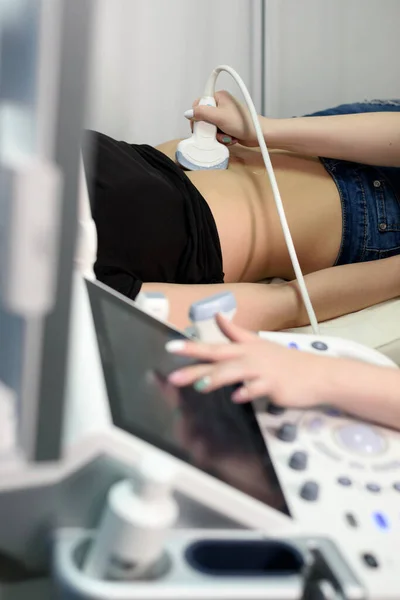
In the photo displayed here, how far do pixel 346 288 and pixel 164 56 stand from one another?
0.72 meters

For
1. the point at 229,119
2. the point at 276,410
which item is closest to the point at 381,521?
the point at 276,410

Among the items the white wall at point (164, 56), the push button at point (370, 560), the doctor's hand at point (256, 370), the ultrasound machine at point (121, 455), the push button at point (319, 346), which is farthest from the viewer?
the white wall at point (164, 56)

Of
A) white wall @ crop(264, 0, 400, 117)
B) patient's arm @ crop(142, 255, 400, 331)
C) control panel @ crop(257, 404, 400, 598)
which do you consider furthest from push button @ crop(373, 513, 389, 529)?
white wall @ crop(264, 0, 400, 117)

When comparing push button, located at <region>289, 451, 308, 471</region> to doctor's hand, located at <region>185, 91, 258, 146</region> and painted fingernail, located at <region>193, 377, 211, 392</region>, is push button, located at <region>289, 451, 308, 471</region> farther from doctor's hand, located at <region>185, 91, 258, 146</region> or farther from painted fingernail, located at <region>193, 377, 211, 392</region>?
doctor's hand, located at <region>185, 91, 258, 146</region>

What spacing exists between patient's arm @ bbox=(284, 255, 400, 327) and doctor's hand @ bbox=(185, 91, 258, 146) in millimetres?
314

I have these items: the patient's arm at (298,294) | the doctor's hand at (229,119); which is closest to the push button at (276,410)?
the patient's arm at (298,294)

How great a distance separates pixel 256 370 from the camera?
1.97ft

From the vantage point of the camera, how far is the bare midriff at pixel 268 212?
113 cm

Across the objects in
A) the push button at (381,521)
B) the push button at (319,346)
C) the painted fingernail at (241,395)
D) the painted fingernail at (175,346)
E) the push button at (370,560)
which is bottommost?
the push button at (381,521)

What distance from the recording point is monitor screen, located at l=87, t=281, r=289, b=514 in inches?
17.8

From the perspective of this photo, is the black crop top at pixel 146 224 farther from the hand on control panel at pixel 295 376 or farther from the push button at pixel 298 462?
the push button at pixel 298 462

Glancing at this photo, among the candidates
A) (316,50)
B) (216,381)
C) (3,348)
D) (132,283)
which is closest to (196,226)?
(132,283)

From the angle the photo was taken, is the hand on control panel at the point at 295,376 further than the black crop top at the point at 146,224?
No

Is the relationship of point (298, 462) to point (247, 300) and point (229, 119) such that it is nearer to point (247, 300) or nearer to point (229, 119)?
point (247, 300)
